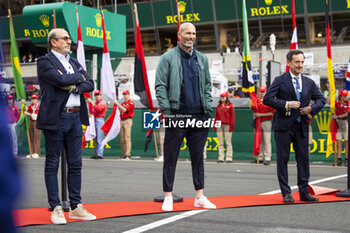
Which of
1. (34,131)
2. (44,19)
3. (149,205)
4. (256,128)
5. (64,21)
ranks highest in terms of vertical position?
(44,19)

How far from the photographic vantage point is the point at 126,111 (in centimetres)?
1717

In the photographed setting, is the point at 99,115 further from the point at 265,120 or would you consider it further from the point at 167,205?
the point at 167,205

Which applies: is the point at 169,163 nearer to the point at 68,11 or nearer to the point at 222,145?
the point at 222,145

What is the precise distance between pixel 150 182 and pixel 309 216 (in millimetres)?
4621

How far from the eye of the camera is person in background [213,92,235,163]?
51.4ft

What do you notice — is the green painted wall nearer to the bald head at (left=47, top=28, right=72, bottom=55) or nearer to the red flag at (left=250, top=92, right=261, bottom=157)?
the red flag at (left=250, top=92, right=261, bottom=157)

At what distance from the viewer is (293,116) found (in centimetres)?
709

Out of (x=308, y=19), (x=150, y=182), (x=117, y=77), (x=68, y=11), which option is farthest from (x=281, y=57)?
(x=150, y=182)

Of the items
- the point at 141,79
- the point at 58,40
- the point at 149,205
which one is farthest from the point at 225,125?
the point at 58,40

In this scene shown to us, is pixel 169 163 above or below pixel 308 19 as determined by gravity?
below

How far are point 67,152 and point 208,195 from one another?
9.53 feet

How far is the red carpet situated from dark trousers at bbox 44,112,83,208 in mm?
318

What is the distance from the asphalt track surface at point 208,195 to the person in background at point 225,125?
5.81ft

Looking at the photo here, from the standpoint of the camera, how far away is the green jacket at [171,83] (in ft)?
20.6
